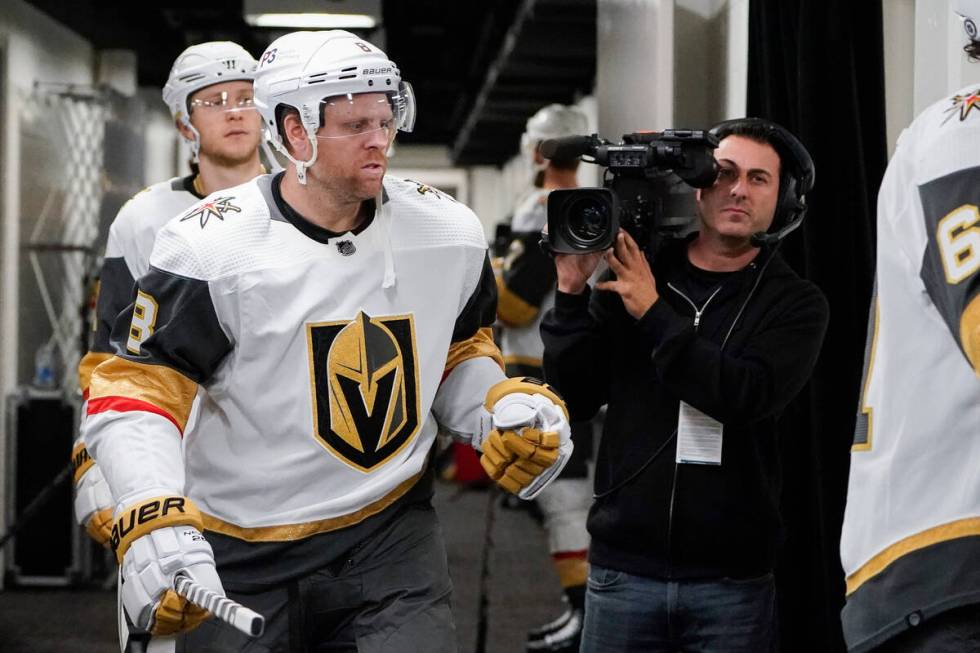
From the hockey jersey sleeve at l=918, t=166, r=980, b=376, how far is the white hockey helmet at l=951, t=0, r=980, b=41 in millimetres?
188

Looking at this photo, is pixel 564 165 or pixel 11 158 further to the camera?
pixel 11 158

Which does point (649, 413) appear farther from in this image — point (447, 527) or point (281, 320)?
point (447, 527)

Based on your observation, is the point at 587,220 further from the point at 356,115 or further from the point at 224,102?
the point at 224,102

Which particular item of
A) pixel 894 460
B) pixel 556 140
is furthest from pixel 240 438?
pixel 894 460

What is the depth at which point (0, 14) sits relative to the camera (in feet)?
20.9

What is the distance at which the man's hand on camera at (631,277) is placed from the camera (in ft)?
8.24

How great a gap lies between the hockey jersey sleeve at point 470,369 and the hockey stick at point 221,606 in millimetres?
639

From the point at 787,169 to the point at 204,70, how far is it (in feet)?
4.86

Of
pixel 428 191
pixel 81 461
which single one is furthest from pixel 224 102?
pixel 428 191

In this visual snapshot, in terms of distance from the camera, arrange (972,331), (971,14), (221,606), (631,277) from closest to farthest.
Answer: (972,331), (971,14), (221,606), (631,277)

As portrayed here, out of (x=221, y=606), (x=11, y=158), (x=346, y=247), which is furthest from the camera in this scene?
(x=11, y=158)

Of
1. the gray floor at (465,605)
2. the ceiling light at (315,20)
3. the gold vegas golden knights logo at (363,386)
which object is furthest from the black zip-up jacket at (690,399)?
Result: the ceiling light at (315,20)

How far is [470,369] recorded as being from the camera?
243 centimetres

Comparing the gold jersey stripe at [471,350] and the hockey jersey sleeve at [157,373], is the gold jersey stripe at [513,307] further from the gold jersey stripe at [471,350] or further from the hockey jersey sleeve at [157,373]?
the hockey jersey sleeve at [157,373]
